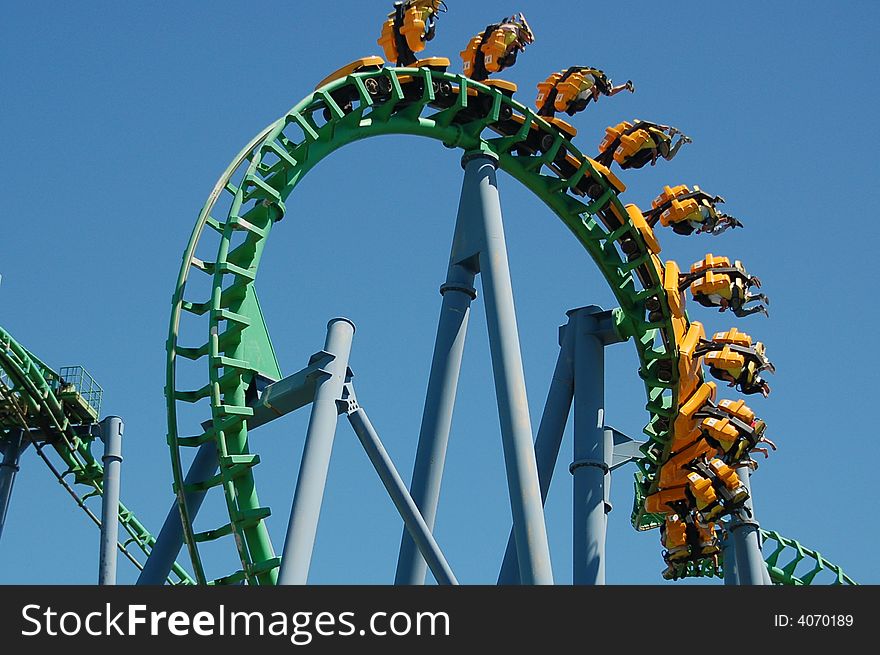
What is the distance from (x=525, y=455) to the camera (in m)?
9.00

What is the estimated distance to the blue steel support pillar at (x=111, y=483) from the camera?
13.4 metres

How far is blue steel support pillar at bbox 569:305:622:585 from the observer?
33.1 ft

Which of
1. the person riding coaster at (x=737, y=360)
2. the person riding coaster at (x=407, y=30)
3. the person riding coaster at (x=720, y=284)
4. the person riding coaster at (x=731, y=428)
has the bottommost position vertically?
the person riding coaster at (x=731, y=428)

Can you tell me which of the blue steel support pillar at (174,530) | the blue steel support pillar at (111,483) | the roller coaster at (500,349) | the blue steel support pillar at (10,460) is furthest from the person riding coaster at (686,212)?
the blue steel support pillar at (10,460)

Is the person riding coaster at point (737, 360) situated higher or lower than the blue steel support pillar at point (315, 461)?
A: higher

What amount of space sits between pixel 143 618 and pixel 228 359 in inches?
138

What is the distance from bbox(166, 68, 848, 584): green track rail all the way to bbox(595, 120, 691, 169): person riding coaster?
0.33m

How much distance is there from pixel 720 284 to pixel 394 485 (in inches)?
148

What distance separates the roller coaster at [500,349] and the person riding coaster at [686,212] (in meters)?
0.02

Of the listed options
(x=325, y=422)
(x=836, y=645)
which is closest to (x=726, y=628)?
(x=836, y=645)

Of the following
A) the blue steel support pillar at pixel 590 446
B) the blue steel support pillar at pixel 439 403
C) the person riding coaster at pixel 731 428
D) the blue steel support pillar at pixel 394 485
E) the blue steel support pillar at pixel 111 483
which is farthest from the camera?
the blue steel support pillar at pixel 111 483

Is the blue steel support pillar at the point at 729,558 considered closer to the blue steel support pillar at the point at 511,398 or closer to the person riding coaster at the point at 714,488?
the person riding coaster at the point at 714,488

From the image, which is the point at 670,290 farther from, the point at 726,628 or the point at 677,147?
the point at 726,628

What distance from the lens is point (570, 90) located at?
35.4ft
